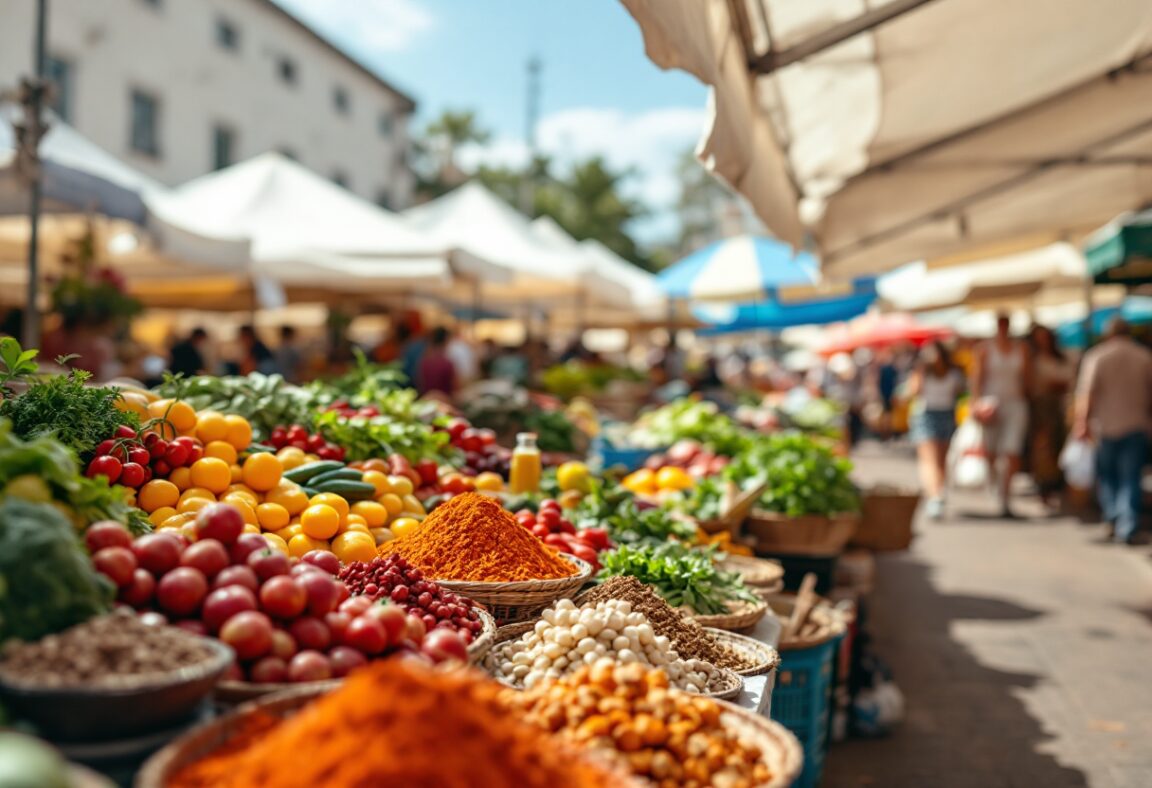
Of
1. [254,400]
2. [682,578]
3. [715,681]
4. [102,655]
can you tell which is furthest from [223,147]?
[102,655]

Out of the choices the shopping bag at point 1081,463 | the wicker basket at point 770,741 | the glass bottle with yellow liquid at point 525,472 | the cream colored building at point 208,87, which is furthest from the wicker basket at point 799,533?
the cream colored building at point 208,87

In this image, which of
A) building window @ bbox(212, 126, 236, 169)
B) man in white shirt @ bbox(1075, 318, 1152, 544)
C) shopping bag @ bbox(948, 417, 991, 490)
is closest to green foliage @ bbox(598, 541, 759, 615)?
A: man in white shirt @ bbox(1075, 318, 1152, 544)

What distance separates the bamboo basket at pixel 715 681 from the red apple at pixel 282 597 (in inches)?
24.8

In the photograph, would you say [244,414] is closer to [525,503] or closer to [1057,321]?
[525,503]

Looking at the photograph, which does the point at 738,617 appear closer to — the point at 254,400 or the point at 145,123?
the point at 254,400

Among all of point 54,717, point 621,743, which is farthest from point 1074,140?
point 54,717

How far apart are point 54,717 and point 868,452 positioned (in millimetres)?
19696

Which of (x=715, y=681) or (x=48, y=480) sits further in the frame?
(x=715, y=681)

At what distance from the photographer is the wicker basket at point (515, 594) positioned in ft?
9.26

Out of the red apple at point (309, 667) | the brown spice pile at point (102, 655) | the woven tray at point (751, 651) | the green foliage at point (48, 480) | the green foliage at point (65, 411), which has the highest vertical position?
the green foliage at point (65, 411)

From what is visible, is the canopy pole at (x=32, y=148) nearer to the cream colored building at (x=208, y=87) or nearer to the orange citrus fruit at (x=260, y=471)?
the orange citrus fruit at (x=260, y=471)

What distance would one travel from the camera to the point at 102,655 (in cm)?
162

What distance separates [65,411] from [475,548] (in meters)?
1.29

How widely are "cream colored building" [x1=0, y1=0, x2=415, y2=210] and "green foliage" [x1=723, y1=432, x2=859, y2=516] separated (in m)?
13.1
